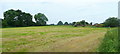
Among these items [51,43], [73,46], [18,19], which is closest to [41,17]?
[18,19]

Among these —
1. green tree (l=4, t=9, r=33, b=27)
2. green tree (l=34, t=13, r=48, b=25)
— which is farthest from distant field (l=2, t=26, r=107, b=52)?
green tree (l=4, t=9, r=33, b=27)

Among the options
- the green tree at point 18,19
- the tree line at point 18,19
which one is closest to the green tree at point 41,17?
the tree line at point 18,19

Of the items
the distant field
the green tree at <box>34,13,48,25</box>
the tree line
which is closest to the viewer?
the distant field

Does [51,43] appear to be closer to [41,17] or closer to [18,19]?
[41,17]

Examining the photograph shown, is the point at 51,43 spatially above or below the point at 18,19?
below

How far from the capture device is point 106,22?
18312 millimetres

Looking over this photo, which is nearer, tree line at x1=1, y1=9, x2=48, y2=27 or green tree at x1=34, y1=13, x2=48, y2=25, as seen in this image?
green tree at x1=34, y1=13, x2=48, y2=25

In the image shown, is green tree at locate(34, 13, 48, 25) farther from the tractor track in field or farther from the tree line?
the tractor track in field

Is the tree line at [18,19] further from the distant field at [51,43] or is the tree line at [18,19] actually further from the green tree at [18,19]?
the distant field at [51,43]

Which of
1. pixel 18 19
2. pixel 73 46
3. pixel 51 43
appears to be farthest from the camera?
pixel 18 19

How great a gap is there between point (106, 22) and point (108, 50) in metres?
14.1

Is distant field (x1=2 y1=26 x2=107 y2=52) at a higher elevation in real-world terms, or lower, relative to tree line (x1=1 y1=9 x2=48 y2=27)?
lower

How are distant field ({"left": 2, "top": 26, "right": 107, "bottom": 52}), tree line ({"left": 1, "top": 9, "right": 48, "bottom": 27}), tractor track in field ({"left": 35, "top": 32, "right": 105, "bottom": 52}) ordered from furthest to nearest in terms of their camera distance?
tree line ({"left": 1, "top": 9, "right": 48, "bottom": 27}), distant field ({"left": 2, "top": 26, "right": 107, "bottom": 52}), tractor track in field ({"left": 35, "top": 32, "right": 105, "bottom": 52})

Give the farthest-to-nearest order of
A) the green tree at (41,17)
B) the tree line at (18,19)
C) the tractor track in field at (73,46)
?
the tree line at (18,19)
the green tree at (41,17)
the tractor track in field at (73,46)
